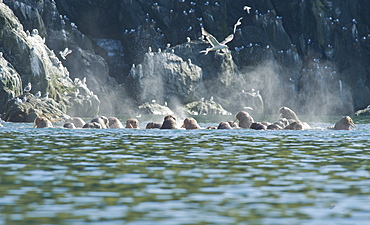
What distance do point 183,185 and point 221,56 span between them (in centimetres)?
12295

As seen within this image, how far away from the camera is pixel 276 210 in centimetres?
1316

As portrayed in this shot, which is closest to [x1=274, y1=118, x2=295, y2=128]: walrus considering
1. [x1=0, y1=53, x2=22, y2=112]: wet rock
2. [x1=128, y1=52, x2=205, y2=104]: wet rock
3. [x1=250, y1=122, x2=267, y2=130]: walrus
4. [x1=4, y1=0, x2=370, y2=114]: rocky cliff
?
[x1=250, y1=122, x2=267, y2=130]: walrus

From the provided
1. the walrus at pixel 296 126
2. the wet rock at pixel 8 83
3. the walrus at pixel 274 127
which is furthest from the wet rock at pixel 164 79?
the walrus at pixel 296 126

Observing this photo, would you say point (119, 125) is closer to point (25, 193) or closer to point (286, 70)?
point (25, 193)

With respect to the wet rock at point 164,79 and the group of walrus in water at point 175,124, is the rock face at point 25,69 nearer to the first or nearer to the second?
the group of walrus in water at point 175,124

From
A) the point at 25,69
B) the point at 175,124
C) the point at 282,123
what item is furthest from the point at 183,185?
the point at 25,69

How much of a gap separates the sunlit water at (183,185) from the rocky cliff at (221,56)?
103m

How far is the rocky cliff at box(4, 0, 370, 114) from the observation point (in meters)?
131

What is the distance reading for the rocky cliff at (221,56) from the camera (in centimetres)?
13125

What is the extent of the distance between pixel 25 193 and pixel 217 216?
513cm

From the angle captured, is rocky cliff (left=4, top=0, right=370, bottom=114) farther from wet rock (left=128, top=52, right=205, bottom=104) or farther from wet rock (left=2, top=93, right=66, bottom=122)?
wet rock (left=2, top=93, right=66, bottom=122)

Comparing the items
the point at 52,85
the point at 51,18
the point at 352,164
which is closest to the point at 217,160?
the point at 352,164

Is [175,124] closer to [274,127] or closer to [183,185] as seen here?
[274,127]

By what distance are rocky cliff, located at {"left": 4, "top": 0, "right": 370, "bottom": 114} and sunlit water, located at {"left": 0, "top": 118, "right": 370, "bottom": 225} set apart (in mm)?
102840
